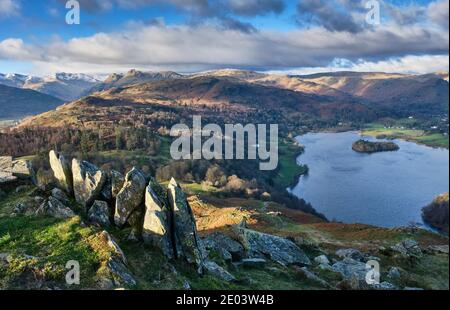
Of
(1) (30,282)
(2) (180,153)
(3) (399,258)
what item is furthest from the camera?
(2) (180,153)

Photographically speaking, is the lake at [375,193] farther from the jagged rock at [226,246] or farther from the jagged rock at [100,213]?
the jagged rock at [100,213]

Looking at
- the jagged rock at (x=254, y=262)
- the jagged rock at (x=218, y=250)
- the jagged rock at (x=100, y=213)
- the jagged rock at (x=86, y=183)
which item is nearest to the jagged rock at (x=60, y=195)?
the jagged rock at (x=86, y=183)

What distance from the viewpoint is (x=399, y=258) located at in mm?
39938

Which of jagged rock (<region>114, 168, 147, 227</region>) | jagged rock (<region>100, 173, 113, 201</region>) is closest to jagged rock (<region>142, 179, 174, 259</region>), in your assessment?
jagged rock (<region>114, 168, 147, 227</region>)

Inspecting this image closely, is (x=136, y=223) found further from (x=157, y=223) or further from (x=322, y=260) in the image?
(x=322, y=260)

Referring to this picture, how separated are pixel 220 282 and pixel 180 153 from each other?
569ft

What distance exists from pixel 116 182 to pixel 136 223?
3416 mm

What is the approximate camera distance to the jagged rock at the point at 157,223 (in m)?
21.8

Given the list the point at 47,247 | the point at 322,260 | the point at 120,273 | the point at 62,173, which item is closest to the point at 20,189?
the point at 62,173

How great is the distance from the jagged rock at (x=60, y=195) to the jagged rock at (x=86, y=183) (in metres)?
0.65

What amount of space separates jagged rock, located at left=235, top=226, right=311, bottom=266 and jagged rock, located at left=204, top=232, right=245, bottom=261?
0.89 meters

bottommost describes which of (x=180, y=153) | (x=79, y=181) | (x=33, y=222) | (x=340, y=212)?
(x=340, y=212)

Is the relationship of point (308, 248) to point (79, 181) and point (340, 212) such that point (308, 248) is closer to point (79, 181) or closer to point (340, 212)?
point (79, 181)
